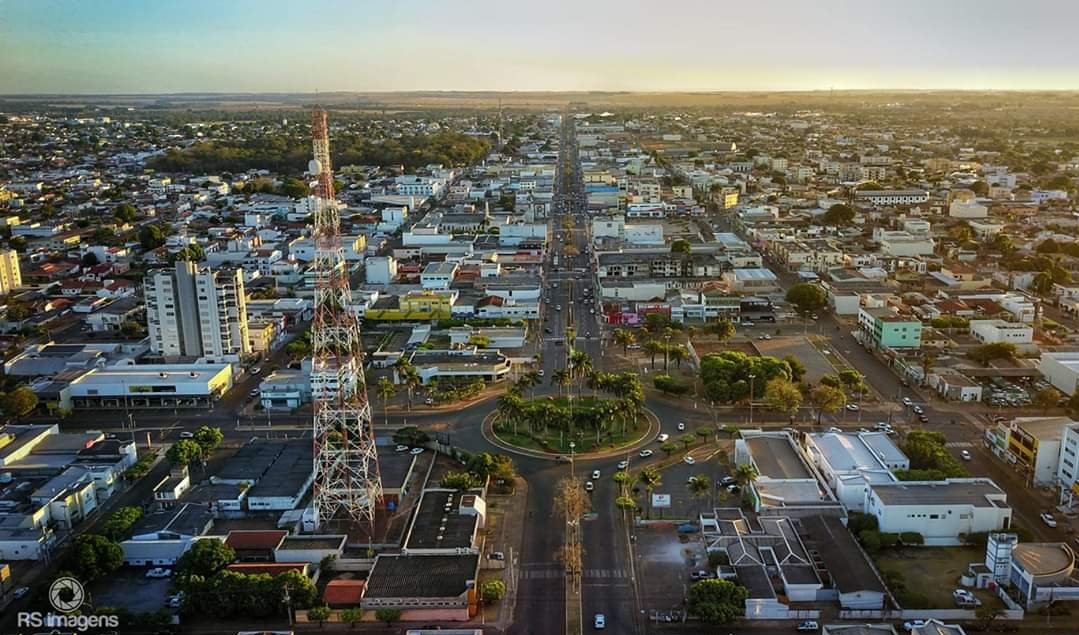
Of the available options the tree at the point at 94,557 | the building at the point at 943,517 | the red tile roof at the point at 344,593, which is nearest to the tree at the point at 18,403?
the tree at the point at 94,557

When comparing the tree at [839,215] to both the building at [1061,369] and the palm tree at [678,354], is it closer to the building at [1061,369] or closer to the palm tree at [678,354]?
the building at [1061,369]

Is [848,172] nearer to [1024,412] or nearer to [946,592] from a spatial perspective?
[1024,412]

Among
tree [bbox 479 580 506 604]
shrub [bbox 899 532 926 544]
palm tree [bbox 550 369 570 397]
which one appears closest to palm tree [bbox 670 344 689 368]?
Answer: palm tree [bbox 550 369 570 397]

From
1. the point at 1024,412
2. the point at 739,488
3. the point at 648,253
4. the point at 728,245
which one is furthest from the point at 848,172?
the point at 739,488

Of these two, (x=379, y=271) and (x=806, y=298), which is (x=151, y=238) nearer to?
(x=379, y=271)

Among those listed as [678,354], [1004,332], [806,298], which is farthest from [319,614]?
[1004,332]
